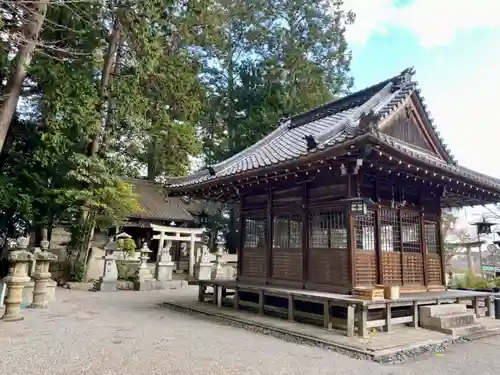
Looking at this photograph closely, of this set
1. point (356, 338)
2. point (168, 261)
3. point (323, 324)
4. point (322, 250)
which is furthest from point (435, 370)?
point (168, 261)

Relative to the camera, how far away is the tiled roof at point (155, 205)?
826 inches

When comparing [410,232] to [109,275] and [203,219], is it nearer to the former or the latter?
[109,275]

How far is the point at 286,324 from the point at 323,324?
0.73m

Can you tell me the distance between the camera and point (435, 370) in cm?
471

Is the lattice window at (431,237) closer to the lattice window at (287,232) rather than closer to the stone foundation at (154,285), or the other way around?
the lattice window at (287,232)

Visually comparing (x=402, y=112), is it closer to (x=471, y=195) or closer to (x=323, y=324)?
(x=471, y=195)

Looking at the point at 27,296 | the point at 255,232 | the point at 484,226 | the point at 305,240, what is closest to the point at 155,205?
the point at 27,296

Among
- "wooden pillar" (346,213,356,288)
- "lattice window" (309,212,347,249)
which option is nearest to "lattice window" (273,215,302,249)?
"lattice window" (309,212,347,249)

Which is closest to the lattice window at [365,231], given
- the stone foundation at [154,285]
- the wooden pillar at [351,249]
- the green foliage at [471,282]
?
the wooden pillar at [351,249]

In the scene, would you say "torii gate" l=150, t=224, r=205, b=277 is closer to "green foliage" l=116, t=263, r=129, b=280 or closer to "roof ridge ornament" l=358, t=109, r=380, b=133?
"green foliage" l=116, t=263, r=129, b=280

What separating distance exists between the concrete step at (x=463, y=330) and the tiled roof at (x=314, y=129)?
4152 mm

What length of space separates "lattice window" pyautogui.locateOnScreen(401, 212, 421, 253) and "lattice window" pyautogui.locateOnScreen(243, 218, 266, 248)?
10.8 ft

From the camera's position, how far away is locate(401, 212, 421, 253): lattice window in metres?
7.93

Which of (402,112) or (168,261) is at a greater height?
(402,112)
